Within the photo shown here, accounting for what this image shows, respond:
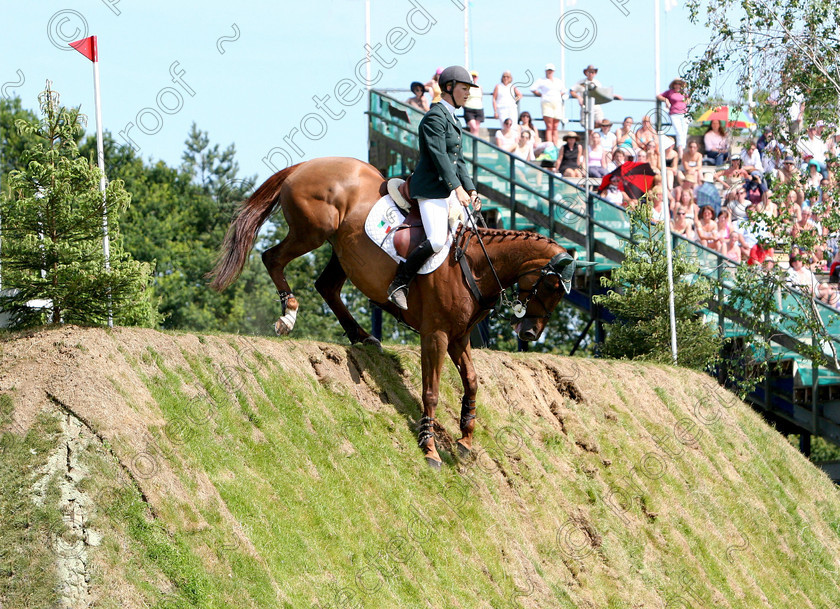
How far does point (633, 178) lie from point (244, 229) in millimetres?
11160

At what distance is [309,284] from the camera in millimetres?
59625

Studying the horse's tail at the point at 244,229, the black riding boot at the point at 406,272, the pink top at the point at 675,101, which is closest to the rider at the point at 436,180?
the black riding boot at the point at 406,272

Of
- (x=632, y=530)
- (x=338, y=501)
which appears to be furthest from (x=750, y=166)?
(x=338, y=501)

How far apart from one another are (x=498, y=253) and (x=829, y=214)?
37.5 feet

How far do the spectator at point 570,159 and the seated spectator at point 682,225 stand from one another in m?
1.97

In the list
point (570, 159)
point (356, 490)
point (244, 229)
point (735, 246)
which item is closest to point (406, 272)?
point (244, 229)

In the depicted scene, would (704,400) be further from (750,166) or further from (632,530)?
(750,166)

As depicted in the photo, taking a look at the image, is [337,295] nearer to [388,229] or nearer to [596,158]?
[388,229]

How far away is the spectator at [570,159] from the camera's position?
22609 millimetres

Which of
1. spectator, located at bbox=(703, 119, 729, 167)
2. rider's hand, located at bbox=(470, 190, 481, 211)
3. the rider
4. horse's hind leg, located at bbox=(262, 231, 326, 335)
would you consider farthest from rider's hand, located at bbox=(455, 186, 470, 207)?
spectator, located at bbox=(703, 119, 729, 167)

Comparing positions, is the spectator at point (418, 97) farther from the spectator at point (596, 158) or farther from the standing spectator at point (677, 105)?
the standing spectator at point (677, 105)

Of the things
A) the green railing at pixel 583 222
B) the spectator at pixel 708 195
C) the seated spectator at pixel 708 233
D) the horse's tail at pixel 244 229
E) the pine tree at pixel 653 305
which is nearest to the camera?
the horse's tail at pixel 244 229

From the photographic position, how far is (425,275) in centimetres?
1195

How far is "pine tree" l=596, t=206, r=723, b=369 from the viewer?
20.3 m
